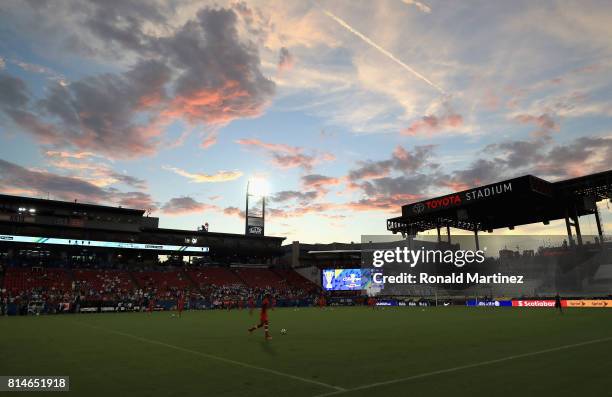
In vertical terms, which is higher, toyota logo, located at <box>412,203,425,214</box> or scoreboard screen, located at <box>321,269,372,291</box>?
toyota logo, located at <box>412,203,425,214</box>

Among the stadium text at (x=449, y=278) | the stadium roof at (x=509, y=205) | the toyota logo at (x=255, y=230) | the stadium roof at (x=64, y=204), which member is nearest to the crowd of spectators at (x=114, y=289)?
the stadium roof at (x=64, y=204)

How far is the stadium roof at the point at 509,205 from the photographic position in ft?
149

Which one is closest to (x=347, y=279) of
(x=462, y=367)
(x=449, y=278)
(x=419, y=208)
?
(x=449, y=278)

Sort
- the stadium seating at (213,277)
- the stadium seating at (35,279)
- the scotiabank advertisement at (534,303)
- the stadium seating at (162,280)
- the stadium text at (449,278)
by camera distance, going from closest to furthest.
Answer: the scotiabank advertisement at (534,303) → the stadium seating at (35,279) → the stadium text at (449,278) → the stadium seating at (162,280) → the stadium seating at (213,277)

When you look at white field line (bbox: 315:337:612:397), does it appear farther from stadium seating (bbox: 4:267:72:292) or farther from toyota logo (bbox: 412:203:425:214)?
stadium seating (bbox: 4:267:72:292)

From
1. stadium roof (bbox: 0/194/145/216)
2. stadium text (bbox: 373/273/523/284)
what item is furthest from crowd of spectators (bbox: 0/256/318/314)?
stadium text (bbox: 373/273/523/284)

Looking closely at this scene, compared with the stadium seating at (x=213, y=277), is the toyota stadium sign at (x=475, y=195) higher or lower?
higher

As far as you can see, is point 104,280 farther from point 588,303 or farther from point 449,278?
point 588,303

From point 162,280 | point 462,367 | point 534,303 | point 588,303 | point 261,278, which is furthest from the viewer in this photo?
point 261,278

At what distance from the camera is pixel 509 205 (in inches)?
2105

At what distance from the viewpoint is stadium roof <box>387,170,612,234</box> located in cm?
4544

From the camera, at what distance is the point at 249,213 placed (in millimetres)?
84938

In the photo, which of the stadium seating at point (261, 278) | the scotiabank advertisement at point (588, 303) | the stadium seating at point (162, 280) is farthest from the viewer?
the stadium seating at point (261, 278)

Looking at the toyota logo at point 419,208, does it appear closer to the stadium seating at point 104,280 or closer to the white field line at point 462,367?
the white field line at point 462,367
